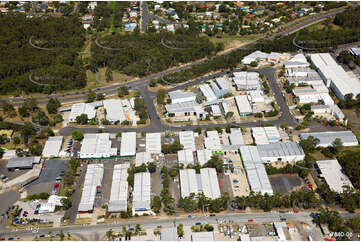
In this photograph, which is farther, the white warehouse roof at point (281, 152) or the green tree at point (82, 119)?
the green tree at point (82, 119)

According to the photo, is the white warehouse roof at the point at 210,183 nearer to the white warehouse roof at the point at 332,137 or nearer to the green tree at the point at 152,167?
the green tree at the point at 152,167

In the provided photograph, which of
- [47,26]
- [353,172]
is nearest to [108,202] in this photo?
[353,172]

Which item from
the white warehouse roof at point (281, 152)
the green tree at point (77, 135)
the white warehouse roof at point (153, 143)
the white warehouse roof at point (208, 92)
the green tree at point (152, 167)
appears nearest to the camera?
the green tree at point (152, 167)

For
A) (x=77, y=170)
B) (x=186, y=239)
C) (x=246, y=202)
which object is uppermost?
(x=77, y=170)

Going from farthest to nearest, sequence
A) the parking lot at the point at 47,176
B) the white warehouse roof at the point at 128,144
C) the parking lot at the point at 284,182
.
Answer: the white warehouse roof at the point at 128,144
the parking lot at the point at 47,176
the parking lot at the point at 284,182

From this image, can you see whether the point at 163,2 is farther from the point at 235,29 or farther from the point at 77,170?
the point at 77,170

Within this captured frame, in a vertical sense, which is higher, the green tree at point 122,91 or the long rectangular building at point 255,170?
the green tree at point 122,91

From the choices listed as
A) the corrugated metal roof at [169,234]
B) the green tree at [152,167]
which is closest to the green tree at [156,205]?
the corrugated metal roof at [169,234]
